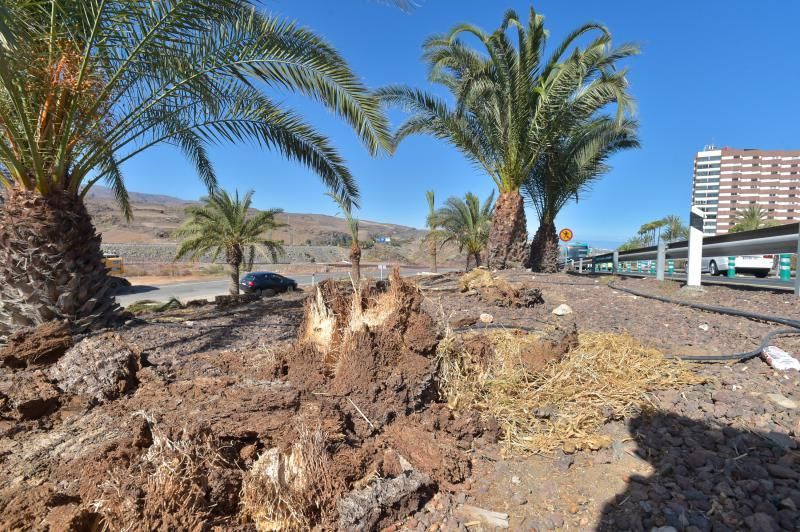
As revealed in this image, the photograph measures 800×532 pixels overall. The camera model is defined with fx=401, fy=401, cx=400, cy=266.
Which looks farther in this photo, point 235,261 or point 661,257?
point 235,261

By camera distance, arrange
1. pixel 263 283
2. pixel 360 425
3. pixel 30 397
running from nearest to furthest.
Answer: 1. pixel 360 425
2. pixel 30 397
3. pixel 263 283

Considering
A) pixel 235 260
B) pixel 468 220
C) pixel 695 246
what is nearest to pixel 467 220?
pixel 468 220

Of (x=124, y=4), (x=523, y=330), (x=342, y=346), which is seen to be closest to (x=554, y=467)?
(x=342, y=346)

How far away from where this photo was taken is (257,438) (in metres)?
1.97

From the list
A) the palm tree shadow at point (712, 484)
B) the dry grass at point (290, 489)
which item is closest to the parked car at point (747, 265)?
the palm tree shadow at point (712, 484)

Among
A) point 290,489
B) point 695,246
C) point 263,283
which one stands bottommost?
point 263,283

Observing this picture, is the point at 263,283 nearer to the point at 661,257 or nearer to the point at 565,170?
the point at 565,170

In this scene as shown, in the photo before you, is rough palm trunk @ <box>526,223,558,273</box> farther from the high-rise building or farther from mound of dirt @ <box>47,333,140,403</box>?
the high-rise building

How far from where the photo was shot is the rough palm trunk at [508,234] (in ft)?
35.4

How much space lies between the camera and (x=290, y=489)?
67.0 inches

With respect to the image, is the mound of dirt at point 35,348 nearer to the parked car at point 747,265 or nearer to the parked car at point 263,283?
the parked car at point 263,283

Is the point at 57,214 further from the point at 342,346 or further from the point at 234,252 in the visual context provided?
the point at 234,252

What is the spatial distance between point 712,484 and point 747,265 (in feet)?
55.6

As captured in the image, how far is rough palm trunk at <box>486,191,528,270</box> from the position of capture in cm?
1080
